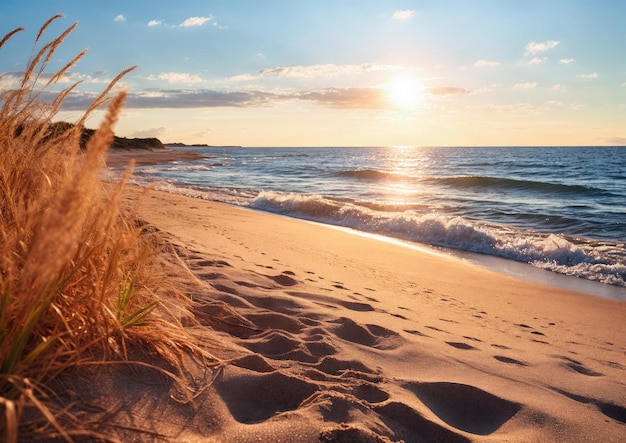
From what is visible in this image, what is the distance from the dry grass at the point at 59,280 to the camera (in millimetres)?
1247

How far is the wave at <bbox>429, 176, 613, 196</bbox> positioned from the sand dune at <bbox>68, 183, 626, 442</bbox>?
1666 centimetres

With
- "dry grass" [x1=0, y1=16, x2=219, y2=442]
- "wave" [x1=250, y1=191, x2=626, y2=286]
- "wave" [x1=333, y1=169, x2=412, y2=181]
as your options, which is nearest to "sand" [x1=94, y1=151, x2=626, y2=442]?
"dry grass" [x1=0, y1=16, x2=219, y2=442]

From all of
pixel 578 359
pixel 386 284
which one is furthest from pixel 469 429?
pixel 386 284

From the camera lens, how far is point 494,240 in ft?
33.1

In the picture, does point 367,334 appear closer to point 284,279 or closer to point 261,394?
point 261,394

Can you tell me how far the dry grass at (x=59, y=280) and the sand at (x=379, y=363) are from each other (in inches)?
9.7

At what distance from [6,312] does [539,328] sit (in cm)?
473

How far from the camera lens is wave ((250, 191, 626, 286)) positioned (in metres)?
8.38

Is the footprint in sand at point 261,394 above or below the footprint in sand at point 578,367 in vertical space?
above

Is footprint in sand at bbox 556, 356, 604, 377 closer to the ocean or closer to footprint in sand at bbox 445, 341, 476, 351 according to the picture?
footprint in sand at bbox 445, 341, 476, 351

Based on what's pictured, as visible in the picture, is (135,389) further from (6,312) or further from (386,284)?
(386,284)

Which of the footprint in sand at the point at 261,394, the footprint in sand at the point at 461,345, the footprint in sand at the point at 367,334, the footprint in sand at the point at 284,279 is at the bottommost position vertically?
the footprint in sand at the point at 461,345

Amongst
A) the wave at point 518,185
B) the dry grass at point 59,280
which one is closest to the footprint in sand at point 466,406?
the dry grass at point 59,280

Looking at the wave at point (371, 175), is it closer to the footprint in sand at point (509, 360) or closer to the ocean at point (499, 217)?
the ocean at point (499, 217)
